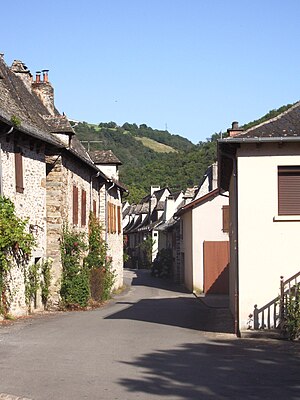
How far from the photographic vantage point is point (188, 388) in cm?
902

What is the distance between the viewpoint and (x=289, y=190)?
1527cm

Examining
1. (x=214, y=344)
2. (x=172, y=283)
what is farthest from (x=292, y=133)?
(x=172, y=283)

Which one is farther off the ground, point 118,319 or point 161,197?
point 161,197

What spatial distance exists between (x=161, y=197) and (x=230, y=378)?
Answer: 5721 cm

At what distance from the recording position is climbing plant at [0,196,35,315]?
57.9 ft

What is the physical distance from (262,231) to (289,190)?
1099 mm

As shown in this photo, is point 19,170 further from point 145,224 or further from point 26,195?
point 145,224

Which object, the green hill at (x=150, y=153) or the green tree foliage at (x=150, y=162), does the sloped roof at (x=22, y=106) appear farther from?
the green tree foliage at (x=150, y=162)

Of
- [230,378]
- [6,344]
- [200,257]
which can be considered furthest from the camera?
Result: [200,257]

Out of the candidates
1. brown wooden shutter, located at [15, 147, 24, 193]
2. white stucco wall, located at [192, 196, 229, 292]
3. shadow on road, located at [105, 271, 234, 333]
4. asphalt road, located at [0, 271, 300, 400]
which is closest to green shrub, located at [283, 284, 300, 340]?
asphalt road, located at [0, 271, 300, 400]

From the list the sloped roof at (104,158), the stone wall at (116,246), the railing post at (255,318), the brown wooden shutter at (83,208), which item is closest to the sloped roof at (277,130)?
the railing post at (255,318)

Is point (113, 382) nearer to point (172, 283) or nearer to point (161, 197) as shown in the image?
point (172, 283)

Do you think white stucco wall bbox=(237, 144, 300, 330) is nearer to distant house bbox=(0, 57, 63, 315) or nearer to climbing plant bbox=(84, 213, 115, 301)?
distant house bbox=(0, 57, 63, 315)

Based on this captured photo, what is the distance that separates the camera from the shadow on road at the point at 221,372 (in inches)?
344
